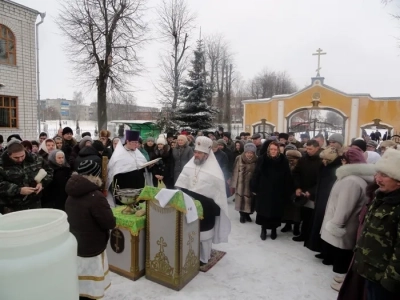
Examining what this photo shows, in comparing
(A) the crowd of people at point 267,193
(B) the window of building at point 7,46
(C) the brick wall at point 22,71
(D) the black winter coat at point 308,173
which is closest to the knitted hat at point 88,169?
(A) the crowd of people at point 267,193

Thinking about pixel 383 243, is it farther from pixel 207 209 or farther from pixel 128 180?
pixel 128 180

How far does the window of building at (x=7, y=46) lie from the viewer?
1441 cm

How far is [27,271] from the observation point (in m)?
0.81

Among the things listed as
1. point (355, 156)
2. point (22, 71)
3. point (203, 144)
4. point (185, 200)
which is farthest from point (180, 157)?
point (22, 71)

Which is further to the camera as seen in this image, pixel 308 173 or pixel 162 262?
pixel 308 173

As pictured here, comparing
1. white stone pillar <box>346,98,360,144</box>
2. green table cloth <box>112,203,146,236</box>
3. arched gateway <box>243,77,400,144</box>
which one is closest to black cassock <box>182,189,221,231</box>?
green table cloth <box>112,203,146,236</box>

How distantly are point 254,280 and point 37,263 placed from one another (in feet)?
11.8

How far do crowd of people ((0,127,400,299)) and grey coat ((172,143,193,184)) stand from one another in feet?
0.08

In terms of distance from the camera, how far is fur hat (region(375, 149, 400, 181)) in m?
2.24

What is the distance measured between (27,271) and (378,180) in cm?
250

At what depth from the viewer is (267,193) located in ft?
17.2

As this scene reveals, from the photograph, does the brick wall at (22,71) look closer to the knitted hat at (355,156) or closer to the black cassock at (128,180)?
the black cassock at (128,180)

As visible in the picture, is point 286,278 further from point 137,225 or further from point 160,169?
point 160,169

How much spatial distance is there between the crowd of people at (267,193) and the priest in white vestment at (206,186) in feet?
0.05
